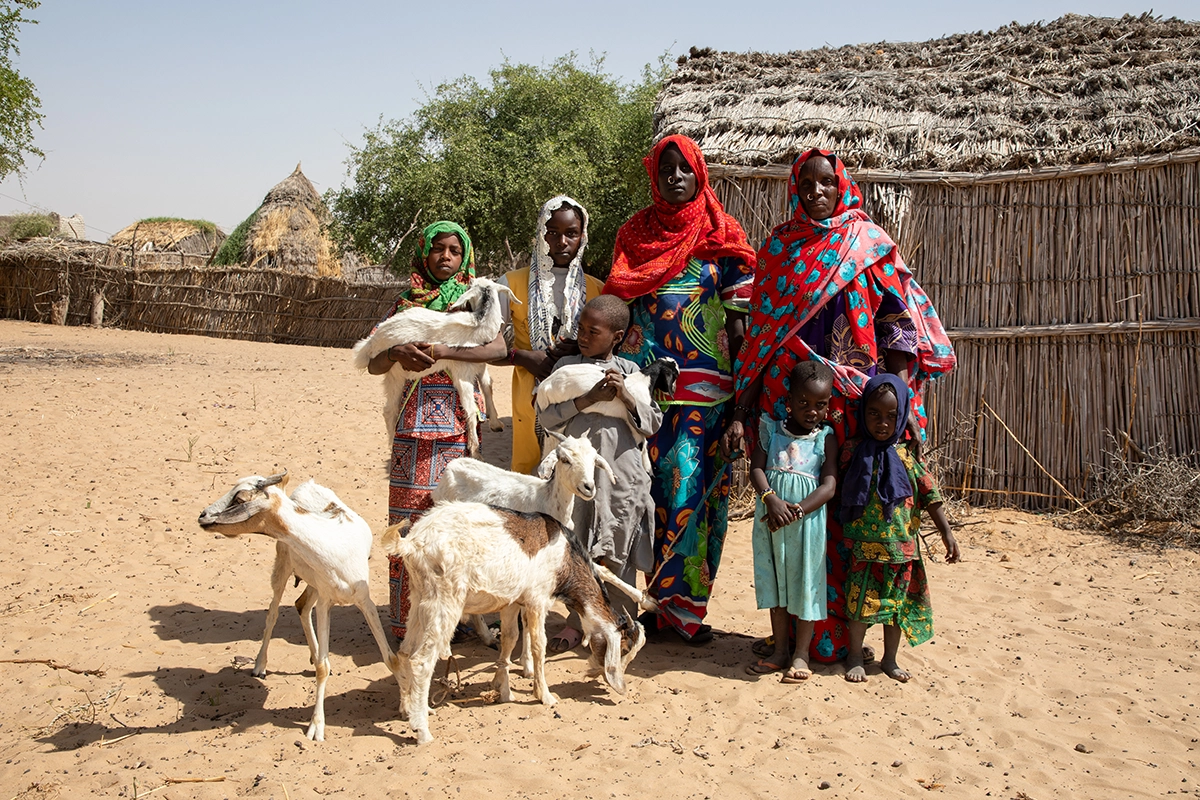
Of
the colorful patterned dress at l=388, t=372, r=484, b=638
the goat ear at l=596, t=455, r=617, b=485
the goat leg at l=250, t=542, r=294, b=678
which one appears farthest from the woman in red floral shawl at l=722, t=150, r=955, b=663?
the goat leg at l=250, t=542, r=294, b=678

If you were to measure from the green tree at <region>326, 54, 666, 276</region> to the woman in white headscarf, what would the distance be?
1226 cm

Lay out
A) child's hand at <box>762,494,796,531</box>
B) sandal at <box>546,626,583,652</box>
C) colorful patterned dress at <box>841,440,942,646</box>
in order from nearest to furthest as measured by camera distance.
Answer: child's hand at <box>762,494,796,531</box>
colorful patterned dress at <box>841,440,942,646</box>
sandal at <box>546,626,583,652</box>

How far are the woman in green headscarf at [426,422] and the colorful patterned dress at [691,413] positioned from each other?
2.69ft

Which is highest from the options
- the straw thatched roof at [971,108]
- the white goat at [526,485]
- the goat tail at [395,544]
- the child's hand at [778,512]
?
the straw thatched roof at [971,108]

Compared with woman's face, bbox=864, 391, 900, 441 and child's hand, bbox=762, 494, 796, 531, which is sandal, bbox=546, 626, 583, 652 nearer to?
child's hand, bbox=762, 494, 796, 531

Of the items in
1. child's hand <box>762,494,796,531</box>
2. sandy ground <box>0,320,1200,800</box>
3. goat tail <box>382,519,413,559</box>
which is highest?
child's hand <box>762,494,796,531</box>

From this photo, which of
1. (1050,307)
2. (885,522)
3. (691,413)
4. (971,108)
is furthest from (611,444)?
(971,108)

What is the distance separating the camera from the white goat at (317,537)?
353cm

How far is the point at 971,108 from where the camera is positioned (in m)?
8.09

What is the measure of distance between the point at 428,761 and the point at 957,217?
6.71m

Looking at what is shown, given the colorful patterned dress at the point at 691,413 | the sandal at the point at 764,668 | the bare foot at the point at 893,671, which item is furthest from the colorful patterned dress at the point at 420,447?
the bare foot at the point at 893,671

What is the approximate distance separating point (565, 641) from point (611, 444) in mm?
1228

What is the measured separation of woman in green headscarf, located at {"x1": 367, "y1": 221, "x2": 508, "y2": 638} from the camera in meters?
4.41

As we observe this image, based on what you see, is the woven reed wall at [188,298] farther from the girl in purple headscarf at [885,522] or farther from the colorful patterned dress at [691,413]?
the girl in purple headscarf at [885,522]
